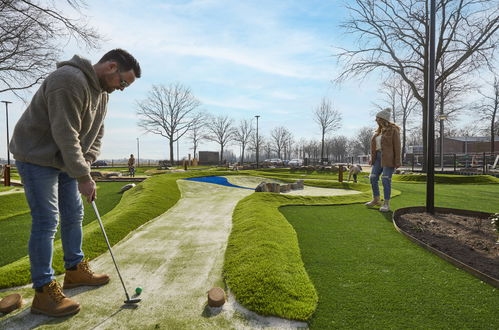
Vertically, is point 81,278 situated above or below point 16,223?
above

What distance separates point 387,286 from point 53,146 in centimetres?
279

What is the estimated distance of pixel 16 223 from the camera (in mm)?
5219

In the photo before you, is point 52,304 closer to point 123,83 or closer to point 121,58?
point 123,83

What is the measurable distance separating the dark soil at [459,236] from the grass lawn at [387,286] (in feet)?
0.87

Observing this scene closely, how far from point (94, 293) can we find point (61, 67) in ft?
5.68

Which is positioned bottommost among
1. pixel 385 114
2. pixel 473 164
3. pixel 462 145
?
pixel 473 164

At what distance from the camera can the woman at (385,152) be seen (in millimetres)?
5336

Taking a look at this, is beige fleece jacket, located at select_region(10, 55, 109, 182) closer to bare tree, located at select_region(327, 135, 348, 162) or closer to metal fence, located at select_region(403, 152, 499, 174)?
metal fence, located at select_region(403, 152, 499, 174)

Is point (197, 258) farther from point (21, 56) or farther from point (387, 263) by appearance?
point (21, 56)

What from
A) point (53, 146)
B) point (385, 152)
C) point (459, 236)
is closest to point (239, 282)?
point (53, 146)

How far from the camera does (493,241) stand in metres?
3.34

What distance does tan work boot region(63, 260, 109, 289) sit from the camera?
2.19 metres

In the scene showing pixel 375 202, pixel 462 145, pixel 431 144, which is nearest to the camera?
pixel 431 144

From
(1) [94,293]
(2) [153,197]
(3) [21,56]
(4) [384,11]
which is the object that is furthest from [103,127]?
(4) [384,11]
